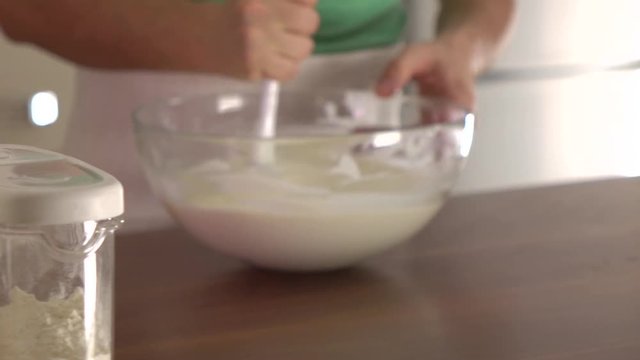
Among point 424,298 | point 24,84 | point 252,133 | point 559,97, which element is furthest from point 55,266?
point 559,97

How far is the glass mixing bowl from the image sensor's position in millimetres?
808

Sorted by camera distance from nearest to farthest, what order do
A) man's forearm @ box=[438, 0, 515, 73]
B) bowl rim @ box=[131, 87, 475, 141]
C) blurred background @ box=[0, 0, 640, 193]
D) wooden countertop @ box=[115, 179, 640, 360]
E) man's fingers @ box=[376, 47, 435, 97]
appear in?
wooden countertop @ box=[115, 179, 640, 360] < bowl rim @ box=[131, 87, 475, 141] < man's fingers @ box=[376, 47, 435, 97] < man's forearm @ box=[438, 0, 515, 73] < blurred background @ box=[0, 0, 640, 193]

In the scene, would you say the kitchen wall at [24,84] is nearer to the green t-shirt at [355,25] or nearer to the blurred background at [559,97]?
the blurred background at [559,97]

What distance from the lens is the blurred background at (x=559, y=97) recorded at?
2.15 metres

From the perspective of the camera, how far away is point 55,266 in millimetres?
566

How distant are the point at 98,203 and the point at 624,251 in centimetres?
50

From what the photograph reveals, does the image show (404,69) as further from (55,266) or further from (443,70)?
(55,266)

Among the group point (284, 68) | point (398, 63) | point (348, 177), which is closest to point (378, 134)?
point (348, 177)

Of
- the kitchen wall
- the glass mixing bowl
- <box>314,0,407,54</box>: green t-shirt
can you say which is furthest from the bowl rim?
the kitchen wall

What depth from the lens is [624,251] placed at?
2.91 feet

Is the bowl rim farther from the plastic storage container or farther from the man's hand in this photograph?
the plastic storage container

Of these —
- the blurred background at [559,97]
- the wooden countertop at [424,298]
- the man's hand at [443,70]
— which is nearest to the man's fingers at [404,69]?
the man's hand at [443,70]

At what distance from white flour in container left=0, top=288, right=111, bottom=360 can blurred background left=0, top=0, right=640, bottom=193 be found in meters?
1.56

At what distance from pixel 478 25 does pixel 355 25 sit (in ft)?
0.52
